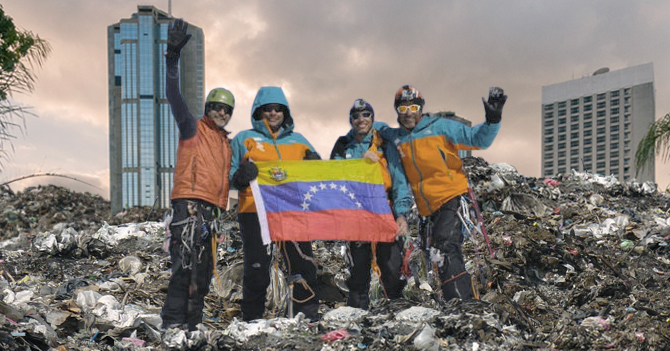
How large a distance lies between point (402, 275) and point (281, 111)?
186 cm

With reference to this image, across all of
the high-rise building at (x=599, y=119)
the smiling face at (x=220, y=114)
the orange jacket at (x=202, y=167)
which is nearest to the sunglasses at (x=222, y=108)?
the smiling face at (x=220, y=114)

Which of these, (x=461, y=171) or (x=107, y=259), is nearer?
(x=461, y=171)

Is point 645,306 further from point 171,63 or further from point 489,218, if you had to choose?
point 171,63

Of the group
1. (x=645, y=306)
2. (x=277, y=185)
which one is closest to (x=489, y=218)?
(x=645, y=306)

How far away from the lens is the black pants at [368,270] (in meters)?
5.27

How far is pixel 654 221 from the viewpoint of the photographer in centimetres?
1073

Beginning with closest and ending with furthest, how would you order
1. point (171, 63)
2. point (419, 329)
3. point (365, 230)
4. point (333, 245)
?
1. point (419, 329)
2. point (171, 63)
3. point (365, 230)
4. point (333, 245)

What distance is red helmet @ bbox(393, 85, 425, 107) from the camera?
520cm

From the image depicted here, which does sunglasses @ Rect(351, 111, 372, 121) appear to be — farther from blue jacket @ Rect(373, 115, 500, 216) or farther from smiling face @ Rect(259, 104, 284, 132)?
smiling face @ Rect(259, 104, 284, 132)

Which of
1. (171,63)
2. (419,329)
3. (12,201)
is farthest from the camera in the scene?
(12,201)

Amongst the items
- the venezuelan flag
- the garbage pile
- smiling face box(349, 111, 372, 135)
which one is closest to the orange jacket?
the venezuelan flag

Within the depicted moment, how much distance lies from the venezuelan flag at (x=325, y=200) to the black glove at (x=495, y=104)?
1.10 meters

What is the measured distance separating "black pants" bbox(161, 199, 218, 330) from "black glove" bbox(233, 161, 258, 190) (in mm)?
315

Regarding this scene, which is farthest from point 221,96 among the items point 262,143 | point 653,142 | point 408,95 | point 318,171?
point 653,142
